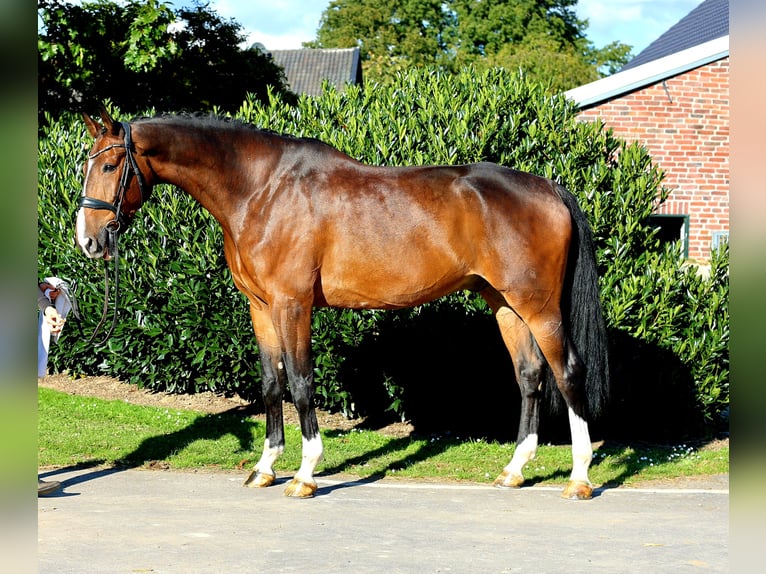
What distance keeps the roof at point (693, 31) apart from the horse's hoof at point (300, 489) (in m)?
13.9

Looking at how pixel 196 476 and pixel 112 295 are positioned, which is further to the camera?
pixel 112 295

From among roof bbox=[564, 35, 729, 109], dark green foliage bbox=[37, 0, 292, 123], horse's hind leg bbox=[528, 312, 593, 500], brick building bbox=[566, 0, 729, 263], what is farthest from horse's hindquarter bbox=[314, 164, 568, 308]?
brick building bbox=[566, 0, 729, 263]

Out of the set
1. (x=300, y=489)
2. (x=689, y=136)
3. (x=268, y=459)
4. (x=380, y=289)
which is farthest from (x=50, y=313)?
(x=689, y=136)

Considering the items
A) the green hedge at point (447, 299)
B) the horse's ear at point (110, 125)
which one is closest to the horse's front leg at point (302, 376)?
the horse's ear at point (110, 125)

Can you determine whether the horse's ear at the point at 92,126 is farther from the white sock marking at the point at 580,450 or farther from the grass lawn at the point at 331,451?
the white sock marking at the point at 580,450

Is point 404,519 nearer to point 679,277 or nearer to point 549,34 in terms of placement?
point 679,277

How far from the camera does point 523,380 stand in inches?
264

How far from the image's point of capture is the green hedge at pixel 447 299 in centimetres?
827

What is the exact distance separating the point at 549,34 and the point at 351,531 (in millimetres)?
50466

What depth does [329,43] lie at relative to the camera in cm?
6181

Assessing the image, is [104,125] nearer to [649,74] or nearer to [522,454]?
[522,454]
